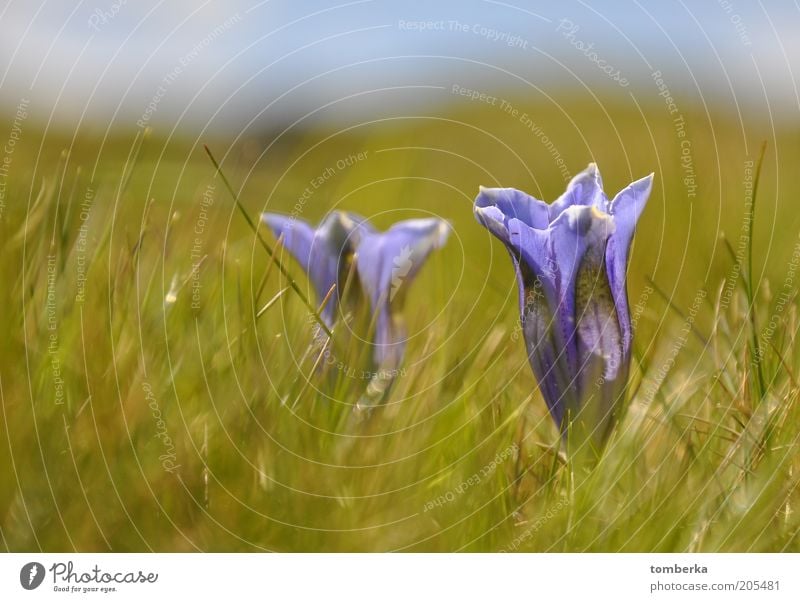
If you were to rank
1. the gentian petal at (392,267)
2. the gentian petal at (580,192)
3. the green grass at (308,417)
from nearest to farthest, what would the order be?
the green grass at (308,417) < the gentian petal at (580,192) < the gentian petal at (392,267)

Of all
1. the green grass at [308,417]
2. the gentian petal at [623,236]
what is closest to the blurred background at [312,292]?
the green grass at [308,417]

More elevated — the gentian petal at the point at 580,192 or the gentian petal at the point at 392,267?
the gentian petal at the point at 580,192

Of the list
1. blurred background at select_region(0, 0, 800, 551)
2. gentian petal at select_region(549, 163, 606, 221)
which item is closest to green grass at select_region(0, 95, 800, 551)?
blurred background at select_region(0, 0, 800, 551)

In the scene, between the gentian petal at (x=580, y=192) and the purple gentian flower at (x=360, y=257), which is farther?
the purple gentian flower at (x=360, y=257)

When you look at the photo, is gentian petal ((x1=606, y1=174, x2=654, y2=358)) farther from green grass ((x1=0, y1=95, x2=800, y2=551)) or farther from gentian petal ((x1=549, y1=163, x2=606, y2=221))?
green grass ((x1=0, y1=95, x2=800, y2=551))

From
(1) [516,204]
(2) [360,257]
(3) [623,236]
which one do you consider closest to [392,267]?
(2) [360,257]

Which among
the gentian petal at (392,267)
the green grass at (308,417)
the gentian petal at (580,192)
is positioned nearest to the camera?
the green grass at (308,417)

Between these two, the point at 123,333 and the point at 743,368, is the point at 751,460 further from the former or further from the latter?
the point at 123,333

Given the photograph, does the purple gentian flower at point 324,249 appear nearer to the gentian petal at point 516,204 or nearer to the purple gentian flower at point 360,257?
the purple gentian flower at point 360,257
